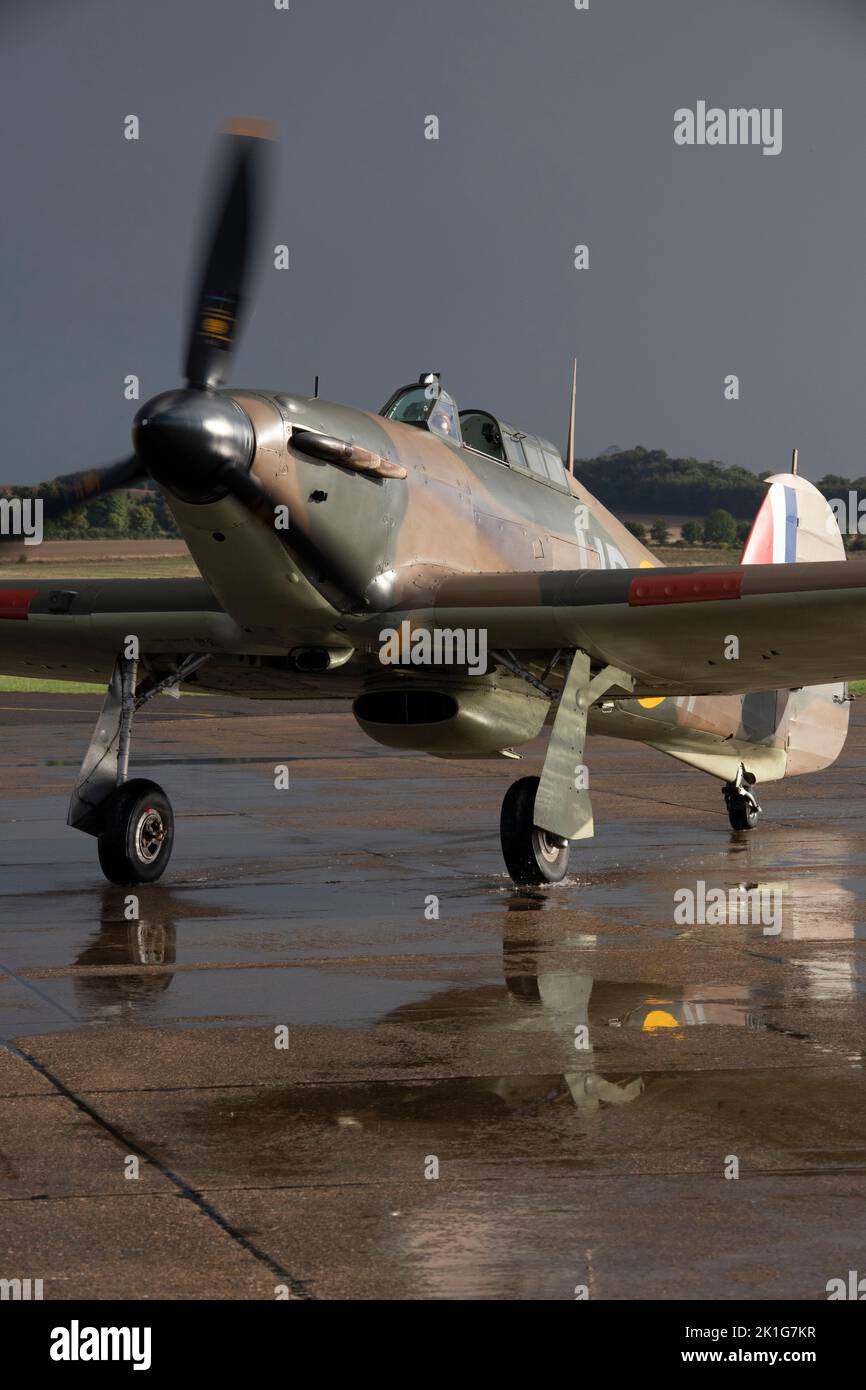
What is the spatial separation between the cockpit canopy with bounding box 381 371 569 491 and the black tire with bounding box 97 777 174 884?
129 inches

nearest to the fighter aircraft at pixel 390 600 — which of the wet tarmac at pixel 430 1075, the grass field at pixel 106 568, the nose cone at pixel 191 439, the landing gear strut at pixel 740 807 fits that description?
the nose cone at pixel 191 439

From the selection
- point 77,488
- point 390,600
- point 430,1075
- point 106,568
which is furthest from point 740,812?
point 106,568

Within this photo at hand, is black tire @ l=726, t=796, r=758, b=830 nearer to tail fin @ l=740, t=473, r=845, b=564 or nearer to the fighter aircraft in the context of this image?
the fighter aircraft

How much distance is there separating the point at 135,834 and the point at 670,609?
407cm

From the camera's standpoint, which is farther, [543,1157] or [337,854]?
[337,854]

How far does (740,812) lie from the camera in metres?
14.9

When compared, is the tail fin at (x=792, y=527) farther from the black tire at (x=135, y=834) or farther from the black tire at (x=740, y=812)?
the black tire at (x=135, y=834)

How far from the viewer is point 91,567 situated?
68.5 meters

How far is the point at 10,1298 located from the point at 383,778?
51.3 feet

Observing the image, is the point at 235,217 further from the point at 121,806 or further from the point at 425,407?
the point at 121,806

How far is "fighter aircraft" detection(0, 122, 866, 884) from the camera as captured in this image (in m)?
10.2

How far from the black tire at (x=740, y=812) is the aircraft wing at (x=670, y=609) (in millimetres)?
3152
